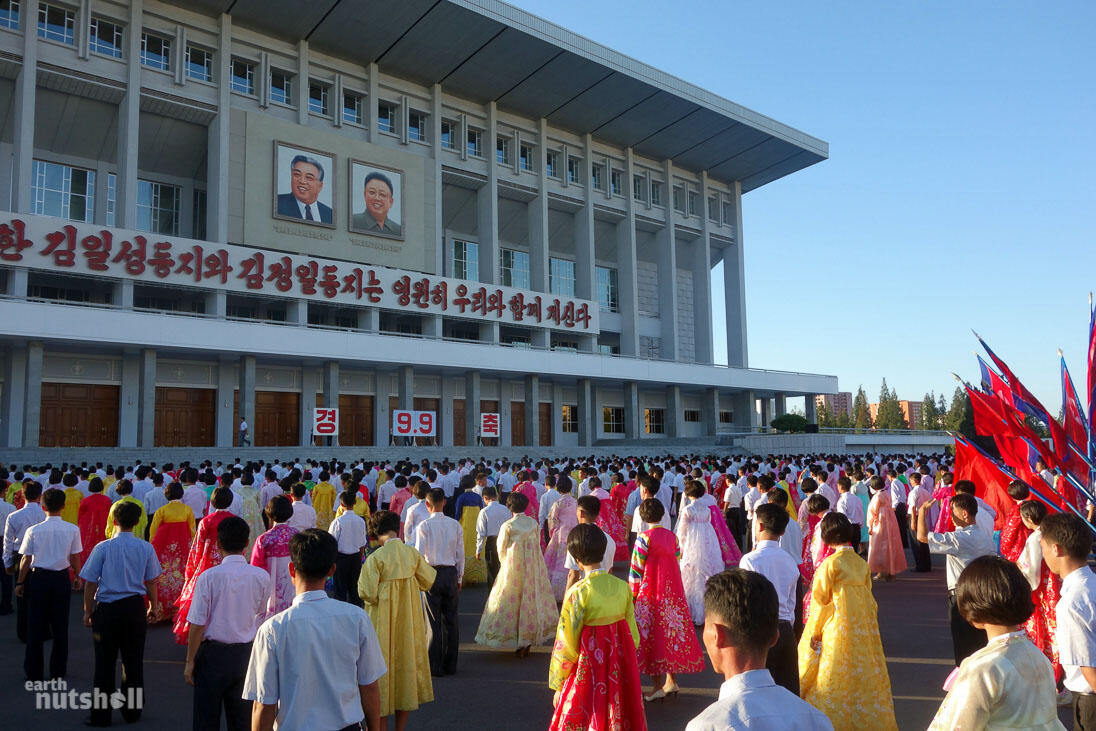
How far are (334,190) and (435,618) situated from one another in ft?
89.1

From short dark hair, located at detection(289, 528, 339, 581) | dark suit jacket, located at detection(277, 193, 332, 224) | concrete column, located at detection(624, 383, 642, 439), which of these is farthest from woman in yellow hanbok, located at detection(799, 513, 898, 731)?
concrete column, located at detection(624, 383, 642, 439)

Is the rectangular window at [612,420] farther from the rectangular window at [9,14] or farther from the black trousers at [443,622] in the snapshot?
the black trousers at [443,622]

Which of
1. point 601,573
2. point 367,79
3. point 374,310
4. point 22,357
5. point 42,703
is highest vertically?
point 367,79

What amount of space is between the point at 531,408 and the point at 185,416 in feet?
47.0

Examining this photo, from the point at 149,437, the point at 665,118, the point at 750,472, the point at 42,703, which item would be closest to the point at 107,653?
the point at 42,703

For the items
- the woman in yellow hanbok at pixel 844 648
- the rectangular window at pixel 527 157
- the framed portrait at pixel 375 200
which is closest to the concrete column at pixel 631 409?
the rectangular window at pixel 527 157

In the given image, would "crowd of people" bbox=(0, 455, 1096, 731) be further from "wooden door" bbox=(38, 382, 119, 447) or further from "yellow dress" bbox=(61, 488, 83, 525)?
"wooden door" bbox=(38, 382, 119, 447)

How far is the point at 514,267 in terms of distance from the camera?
40.8 meters

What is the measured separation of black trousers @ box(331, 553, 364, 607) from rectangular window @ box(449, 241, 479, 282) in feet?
99.5

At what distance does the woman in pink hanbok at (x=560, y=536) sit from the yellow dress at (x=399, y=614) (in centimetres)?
338

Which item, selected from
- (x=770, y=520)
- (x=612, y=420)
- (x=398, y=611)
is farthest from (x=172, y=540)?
(x=612, y=420)

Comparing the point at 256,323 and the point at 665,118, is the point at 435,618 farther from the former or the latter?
the point at 665,118

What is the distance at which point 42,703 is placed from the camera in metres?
5.90

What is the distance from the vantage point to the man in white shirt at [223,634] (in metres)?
4.16
